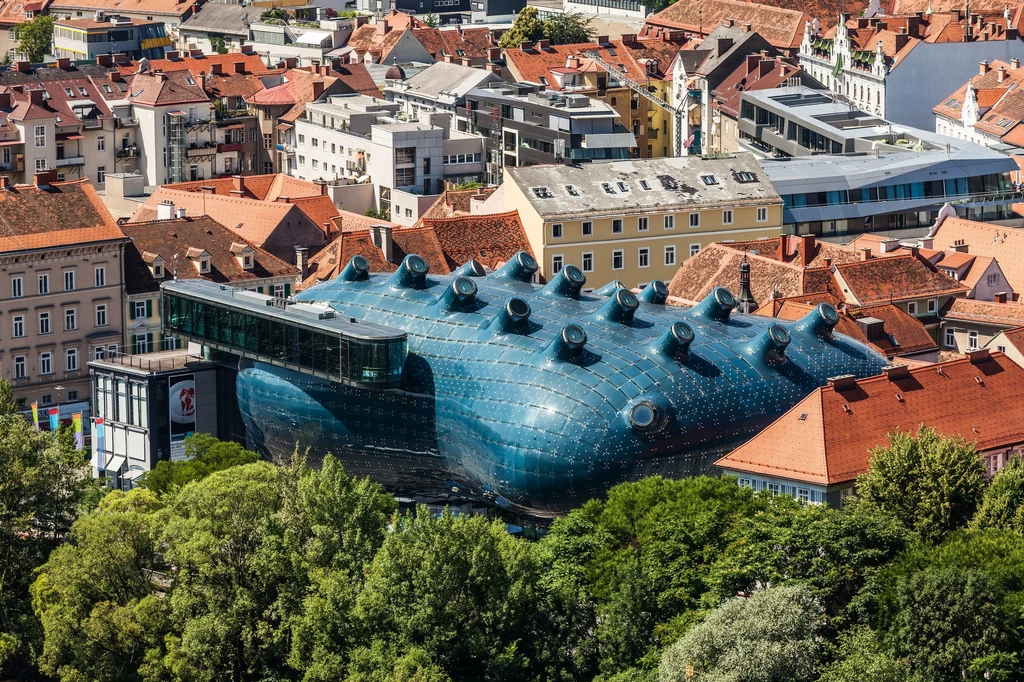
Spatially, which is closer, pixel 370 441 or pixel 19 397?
pixel 370 441

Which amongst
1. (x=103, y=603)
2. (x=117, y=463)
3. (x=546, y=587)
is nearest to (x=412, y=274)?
(x=117, y=463)

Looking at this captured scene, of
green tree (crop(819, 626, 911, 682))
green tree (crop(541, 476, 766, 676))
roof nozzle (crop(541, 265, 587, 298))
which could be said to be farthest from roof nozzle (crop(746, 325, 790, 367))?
green tree (crop(819, 626, 911, 682))

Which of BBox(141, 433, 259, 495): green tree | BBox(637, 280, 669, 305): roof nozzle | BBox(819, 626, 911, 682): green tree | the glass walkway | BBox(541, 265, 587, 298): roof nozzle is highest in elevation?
BBox(541, 265, 587, 298): roof nozzle

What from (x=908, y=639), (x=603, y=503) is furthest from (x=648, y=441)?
(x=908, y=639)

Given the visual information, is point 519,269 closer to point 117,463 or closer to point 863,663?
point 117,463

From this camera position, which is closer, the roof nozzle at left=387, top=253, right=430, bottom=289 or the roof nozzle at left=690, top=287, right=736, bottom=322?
the roof nozzle at left=690, top=287, right=736, bottom=322

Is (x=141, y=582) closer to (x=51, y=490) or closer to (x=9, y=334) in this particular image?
(x=51, y=490)

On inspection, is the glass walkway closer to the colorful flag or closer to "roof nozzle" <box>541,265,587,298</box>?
the colorful flag

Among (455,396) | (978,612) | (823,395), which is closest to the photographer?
(978,612)
